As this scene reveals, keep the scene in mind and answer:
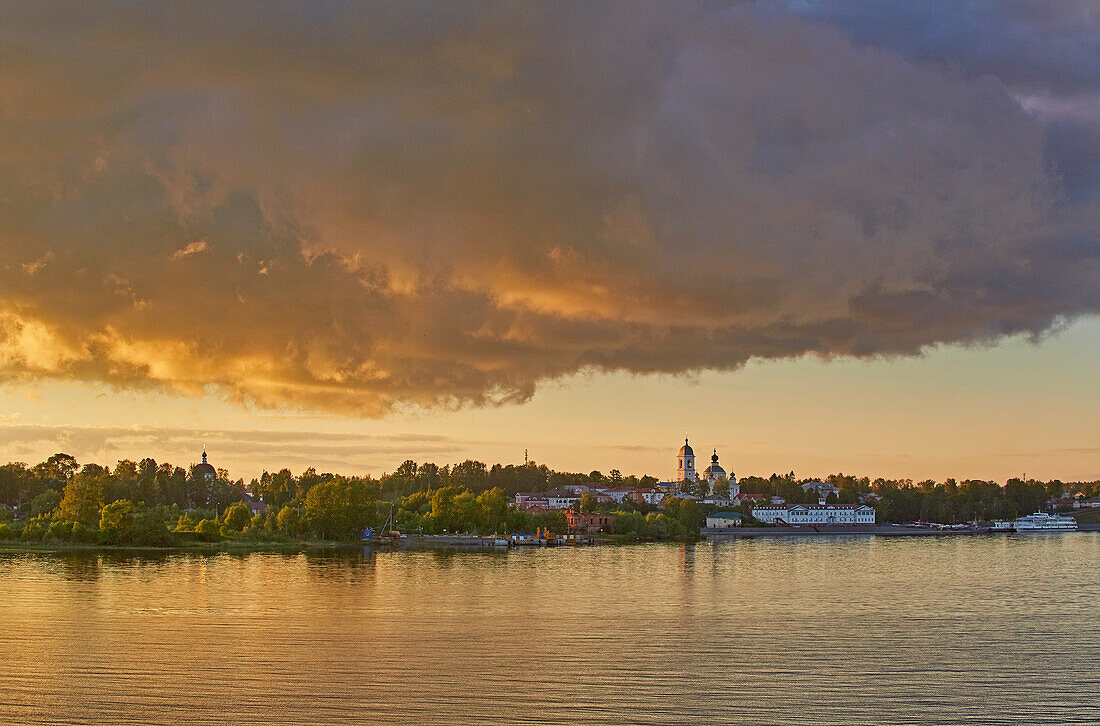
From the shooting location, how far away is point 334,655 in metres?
32.2

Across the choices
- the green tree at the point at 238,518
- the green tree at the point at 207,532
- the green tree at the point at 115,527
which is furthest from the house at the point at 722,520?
the green tree at the point at 115,527

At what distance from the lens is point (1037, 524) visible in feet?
628

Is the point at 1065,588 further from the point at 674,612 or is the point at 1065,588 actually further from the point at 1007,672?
the point at 1007,672

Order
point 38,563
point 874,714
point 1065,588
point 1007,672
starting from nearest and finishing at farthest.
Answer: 1. point 874,714
2. point 1007,672
3. point 1065,588
4. point 38,563

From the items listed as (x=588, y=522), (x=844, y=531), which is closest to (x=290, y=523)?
(x=588, y=522)

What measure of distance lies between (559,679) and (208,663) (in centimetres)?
1071

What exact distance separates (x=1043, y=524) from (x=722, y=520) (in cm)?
6346

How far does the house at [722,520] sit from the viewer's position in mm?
179875

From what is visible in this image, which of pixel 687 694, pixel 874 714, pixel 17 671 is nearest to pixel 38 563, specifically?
pixel 17 671

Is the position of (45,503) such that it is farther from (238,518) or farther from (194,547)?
(194,547)

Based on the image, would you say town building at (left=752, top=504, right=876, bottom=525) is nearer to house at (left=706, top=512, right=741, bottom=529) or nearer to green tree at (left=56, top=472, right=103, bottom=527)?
house at (left=706, top=512, right=741, bottom=529)

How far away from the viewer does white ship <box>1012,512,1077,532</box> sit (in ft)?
617

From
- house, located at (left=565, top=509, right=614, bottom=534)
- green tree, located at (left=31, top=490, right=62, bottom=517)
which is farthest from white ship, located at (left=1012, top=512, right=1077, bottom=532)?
green tree, located at (left=31, top=490, right=62, bottom=517)

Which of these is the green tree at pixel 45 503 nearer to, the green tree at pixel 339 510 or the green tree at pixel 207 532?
the green tree at pixel 207 532
